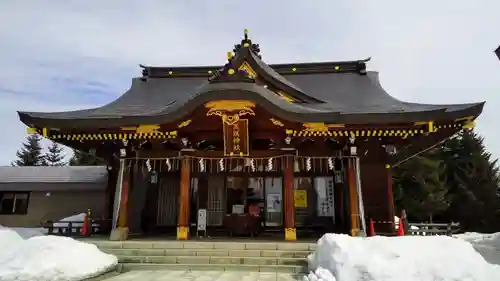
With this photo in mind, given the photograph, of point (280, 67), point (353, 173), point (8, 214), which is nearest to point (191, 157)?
point (353, 173)

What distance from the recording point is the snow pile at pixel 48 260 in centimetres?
614

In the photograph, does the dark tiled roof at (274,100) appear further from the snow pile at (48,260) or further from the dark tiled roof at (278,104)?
the snow pile at (48,260)

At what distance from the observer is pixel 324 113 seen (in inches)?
372

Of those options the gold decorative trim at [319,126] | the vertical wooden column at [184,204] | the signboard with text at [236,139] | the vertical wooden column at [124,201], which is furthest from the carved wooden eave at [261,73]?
the vertical wooden column at [124,201]

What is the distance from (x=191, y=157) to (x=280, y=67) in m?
8.23

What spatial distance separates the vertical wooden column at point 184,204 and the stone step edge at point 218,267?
1892 millimetres

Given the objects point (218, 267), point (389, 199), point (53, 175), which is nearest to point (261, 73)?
point (389, 199)

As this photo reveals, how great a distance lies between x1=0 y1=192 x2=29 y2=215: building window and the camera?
17.3 meters

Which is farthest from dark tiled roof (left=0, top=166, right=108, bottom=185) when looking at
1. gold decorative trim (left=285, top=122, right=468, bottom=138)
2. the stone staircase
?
gold decorative trim (left=285, top=122, right=468, bottom=138)

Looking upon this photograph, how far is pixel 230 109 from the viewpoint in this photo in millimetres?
9688

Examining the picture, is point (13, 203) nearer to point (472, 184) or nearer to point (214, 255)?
point (214, 255)

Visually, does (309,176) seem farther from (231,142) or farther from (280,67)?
(280,67)

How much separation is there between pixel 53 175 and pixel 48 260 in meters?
13.7

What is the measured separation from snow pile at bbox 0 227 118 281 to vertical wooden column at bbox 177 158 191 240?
258cm
